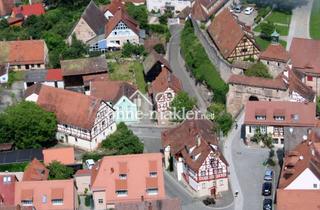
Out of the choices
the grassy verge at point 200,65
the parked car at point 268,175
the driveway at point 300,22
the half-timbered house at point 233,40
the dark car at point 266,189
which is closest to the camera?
the dark car at point 266,189

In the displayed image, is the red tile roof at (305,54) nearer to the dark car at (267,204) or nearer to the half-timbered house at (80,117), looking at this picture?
the half-timbered house at (80,117)

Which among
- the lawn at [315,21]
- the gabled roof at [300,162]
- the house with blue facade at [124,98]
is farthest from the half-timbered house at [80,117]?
the lawn at [315,21]

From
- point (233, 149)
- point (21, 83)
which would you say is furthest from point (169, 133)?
point (21, 83)

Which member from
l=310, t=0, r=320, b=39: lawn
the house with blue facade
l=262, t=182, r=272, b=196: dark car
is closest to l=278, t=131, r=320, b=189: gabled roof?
l=262, t=182, r=272, b=196: dark car

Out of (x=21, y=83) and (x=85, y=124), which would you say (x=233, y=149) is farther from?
(x=21, y=83)

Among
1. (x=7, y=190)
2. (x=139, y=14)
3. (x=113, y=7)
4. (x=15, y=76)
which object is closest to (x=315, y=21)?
(x=139, y=14)

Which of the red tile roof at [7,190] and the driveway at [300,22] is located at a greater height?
the driveway at [300,22]

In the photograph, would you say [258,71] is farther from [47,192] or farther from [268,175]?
[47,192]
